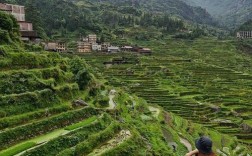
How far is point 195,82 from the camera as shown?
65.1m

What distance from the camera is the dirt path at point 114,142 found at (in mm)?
20784

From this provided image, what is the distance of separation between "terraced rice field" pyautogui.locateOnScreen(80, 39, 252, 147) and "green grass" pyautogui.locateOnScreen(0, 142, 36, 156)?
2833 cm

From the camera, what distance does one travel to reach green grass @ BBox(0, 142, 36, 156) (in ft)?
58.3

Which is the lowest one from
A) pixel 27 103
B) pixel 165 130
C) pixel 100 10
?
pixel 165 130

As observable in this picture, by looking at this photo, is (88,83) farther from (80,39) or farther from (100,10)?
(100,10)

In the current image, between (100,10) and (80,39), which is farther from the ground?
(100,10)

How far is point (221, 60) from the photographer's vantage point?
89.1m

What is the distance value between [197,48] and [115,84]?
5184 cm

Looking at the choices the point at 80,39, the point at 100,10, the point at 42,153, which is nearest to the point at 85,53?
the point at 80,39

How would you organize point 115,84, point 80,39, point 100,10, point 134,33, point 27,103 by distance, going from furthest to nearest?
point 100,10 → point 134,33 → point 80,39 → point 115,84 → point 27,103

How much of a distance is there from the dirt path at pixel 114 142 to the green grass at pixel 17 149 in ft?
10.6

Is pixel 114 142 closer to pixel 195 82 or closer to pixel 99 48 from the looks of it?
pixel 195 82

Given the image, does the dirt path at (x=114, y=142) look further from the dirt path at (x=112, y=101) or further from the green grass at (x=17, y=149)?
the dirt path at (x=112, y=101)

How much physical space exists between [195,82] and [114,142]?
44546mm
